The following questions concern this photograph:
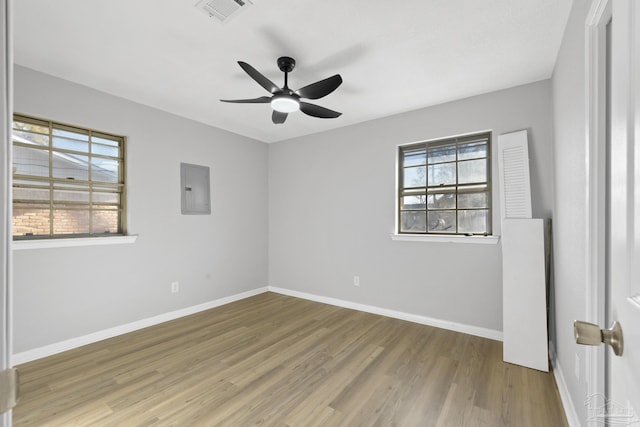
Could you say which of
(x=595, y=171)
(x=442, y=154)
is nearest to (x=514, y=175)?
(x=442, y=154)

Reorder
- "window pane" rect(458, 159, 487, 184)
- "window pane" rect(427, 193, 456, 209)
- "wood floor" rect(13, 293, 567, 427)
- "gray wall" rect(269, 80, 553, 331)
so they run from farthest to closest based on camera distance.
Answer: "window pane" rect(427, 193, 456, 209)
"window pane" rect(458, 159, 487, 184)
"gray wall" rect(269, 80, 553, 331)
"wood floor" rect(13, 293, 567, 427)

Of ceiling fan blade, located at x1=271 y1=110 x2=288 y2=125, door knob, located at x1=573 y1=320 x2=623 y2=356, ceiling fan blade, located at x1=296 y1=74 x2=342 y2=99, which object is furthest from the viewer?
ceiling fan blade, located at x1=271 y1=110 x2=288 y2=125

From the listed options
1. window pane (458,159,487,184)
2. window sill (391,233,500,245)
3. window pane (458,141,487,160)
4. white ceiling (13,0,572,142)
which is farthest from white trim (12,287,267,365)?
window pane (458,141,487,160)

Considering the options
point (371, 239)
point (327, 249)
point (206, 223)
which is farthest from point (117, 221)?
point (371, 239)

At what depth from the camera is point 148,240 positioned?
11.0 ft

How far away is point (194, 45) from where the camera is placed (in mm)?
2232

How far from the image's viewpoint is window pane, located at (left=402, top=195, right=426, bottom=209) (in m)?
3.55

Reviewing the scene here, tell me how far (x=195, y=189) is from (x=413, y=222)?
115 inches

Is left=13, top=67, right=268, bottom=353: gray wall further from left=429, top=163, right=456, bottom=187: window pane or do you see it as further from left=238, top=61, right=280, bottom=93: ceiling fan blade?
left=429, top=163, right=456, bottom=187: window pane

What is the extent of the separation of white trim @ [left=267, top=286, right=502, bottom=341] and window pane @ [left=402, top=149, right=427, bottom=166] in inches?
74.5

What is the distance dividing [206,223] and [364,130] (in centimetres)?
256

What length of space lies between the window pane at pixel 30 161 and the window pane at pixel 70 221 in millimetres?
392

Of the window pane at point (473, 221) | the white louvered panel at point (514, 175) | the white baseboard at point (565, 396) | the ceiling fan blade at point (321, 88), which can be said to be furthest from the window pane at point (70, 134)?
the white baseboard at point (565, 396)

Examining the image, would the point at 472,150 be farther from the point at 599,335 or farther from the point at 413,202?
the point at 599,335
